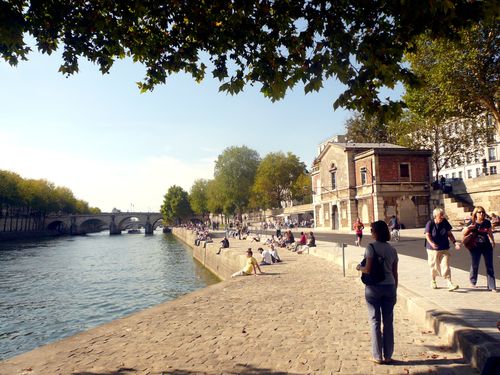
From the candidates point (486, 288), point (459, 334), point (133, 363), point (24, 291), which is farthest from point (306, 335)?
point (24, 291)

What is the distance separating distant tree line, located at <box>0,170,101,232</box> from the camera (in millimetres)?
66938

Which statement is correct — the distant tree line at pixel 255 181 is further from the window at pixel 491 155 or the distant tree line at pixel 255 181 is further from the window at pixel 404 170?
the window at pixel 404 170

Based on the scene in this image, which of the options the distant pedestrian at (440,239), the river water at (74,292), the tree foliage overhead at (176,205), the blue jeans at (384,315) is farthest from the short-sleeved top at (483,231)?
the tree foliage overhead at (176,205)

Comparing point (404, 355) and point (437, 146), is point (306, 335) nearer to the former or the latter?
point (404, 355)

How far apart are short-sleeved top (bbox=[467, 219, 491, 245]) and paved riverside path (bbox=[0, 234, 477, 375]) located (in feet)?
8.04

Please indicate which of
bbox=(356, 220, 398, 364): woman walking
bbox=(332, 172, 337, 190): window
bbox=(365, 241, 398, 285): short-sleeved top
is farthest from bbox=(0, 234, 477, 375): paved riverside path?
bbox=(332, 172, 337, 190): window

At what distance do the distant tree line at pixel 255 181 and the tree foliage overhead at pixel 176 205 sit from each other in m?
32.9

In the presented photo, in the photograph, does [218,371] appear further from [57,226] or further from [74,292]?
[57,226]

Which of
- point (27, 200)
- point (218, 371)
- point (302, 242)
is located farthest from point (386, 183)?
point (27, 200)

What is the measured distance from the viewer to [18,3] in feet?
19.2

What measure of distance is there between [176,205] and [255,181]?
46.1 metres

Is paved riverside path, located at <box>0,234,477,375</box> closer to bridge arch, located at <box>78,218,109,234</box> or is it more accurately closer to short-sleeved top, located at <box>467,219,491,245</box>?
short-sleeved top, located at <box>467,219,491,245</box>

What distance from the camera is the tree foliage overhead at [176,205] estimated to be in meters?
115

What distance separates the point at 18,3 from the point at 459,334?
8.20 meters
